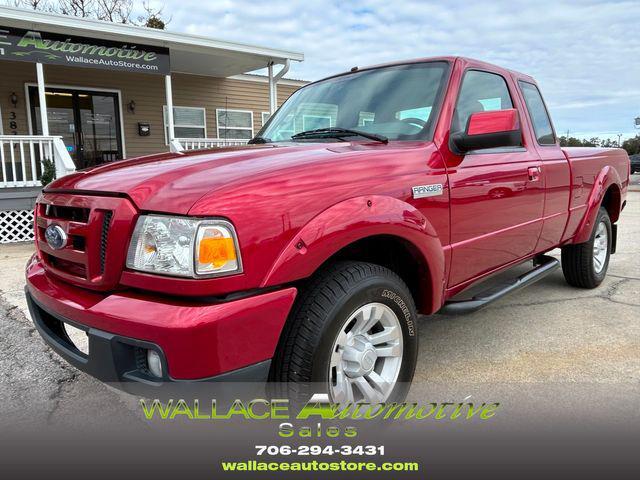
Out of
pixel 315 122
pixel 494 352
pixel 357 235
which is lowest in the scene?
pixel 494 352

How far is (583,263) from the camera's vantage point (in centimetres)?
459

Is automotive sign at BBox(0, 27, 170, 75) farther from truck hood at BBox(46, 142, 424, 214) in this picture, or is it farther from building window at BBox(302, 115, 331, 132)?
truck hood at BBox(46, 142, 424, 214)

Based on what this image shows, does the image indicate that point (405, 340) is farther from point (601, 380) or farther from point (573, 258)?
point (573, 258)

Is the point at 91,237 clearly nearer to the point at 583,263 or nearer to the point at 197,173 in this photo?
the point at 197,173

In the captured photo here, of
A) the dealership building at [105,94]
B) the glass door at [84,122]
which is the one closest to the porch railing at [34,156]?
the dealership building at [105,94]

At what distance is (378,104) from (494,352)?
6.01 feet

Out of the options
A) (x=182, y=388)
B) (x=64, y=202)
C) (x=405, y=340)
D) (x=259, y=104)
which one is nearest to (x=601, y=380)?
(x=405, y=340)

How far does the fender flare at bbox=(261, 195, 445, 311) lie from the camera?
6.05ft

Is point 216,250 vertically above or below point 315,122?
below

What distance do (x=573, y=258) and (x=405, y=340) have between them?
3.05m

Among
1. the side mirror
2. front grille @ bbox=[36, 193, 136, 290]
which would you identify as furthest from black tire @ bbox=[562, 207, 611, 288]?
front grille @ bbox=[36, 193, 136, 290]

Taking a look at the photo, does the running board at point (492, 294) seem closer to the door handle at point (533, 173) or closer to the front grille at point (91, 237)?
the door handle at point (533, 173)

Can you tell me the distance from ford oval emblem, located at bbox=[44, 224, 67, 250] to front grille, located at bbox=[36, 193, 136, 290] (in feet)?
0.05

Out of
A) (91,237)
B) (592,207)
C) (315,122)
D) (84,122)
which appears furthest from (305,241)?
(84,122)
